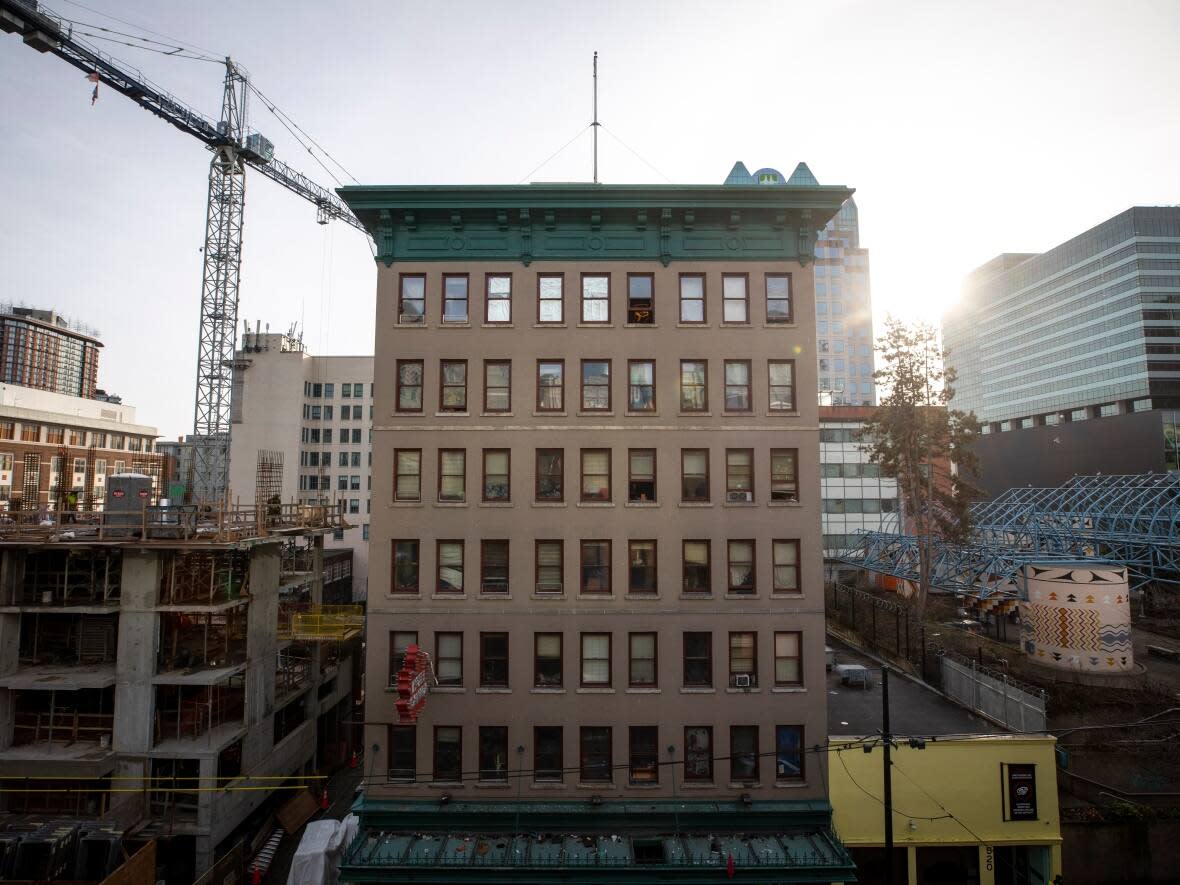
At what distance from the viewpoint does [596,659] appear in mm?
21578

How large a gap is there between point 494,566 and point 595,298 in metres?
10.3

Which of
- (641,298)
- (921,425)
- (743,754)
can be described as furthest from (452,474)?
(921,425)

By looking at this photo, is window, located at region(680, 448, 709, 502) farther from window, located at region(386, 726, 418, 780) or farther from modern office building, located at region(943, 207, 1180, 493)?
modern office building, located at region(943, 207, 1180, 493)

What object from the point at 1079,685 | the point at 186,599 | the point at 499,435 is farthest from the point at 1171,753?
the point at 186,599

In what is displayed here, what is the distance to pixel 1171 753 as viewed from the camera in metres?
24.7

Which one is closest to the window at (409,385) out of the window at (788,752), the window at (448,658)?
the window at (448,658)

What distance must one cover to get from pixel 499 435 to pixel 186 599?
15.9 meters

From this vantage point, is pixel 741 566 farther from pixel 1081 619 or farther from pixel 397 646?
pixel 1081 619

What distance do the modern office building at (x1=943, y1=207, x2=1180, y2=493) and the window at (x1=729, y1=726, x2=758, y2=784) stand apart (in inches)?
3371

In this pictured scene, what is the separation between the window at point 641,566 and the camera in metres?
21.8

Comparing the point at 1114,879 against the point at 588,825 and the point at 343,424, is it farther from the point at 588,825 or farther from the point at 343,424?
the point at 343,424

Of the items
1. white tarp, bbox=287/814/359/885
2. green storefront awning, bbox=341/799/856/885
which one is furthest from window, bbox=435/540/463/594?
white tarp, bbox=287/814/359/885

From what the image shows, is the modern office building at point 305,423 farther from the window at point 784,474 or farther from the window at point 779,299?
the window at point 779,299

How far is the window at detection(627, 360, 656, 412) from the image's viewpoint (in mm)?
22438
